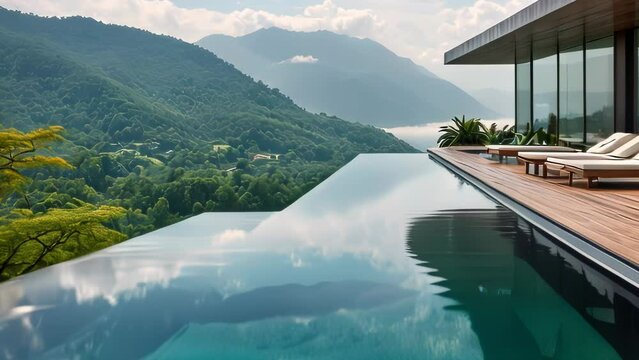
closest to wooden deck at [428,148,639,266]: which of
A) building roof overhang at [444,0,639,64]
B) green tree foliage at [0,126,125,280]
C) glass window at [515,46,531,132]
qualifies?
building roof overhang at [444,0,639,64]

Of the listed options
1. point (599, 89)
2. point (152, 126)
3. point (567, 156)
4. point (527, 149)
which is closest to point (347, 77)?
point (152, 126)

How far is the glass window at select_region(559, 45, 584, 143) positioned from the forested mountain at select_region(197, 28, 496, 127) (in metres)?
46.2

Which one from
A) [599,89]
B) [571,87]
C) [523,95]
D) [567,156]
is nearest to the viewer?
[567,156]

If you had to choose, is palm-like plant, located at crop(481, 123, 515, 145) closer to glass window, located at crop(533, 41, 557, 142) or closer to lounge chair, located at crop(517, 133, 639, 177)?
glass window, located at crop(533, 41, 557, 142)

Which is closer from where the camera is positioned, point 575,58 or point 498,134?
point 575,58

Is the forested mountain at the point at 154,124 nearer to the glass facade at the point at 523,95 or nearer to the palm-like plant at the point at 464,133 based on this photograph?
the palm-like plant at the point at 464,133

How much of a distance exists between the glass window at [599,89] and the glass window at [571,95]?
0.98ft

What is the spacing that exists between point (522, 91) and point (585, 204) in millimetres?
10952

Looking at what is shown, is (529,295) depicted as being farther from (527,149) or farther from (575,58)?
(575,58)

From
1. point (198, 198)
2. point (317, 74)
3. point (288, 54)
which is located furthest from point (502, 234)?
point (288, 54)

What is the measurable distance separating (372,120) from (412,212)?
54.0 m

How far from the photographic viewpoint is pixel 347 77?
6794 cm

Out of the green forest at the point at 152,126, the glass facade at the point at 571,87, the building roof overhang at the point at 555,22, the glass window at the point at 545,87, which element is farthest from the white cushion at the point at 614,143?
the green forest at the point at 152,126

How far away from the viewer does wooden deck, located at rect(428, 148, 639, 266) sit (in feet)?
15.4
